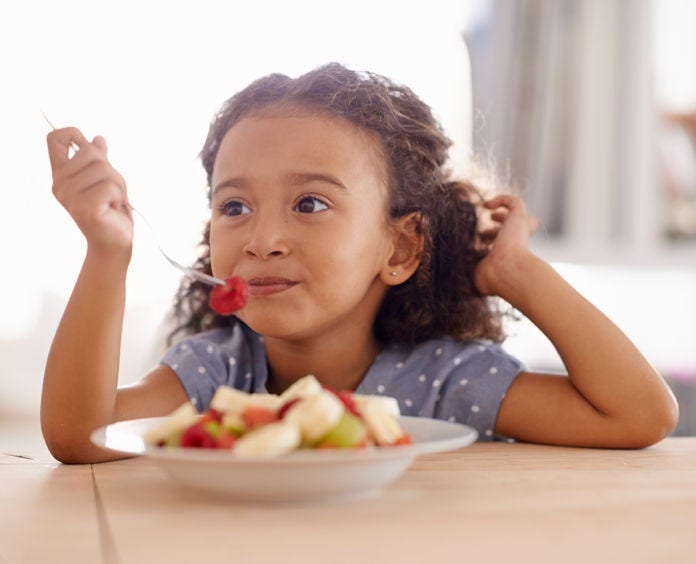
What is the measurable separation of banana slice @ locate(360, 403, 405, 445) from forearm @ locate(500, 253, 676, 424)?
51 centimetres

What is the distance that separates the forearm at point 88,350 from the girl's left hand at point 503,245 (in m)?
0.54

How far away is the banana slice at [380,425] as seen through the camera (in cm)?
68

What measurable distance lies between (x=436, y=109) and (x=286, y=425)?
1.79 m

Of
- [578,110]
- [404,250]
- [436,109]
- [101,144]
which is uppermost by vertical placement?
[578,110]

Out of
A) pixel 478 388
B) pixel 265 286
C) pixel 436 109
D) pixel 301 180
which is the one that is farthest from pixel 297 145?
pixel 436 109

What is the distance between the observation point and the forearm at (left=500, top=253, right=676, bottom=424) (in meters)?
1.12

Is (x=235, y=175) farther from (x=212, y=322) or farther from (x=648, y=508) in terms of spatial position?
(x=648, y=508)

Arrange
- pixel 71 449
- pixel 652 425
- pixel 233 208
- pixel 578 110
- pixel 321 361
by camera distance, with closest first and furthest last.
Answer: pixel 71 449 < pixel 652 425 < pixel 233 208 < pixel 321 361 < pixel 578 110

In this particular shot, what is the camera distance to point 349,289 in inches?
47.2

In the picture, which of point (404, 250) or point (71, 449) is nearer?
point (71, 449)

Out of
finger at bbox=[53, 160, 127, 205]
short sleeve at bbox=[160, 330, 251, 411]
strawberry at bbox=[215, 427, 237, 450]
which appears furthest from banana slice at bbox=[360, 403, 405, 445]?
short sleeve at bbox=[160, 330, 251, 411]

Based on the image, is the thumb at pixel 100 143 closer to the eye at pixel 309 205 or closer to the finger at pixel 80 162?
the finger at pixel 80 162

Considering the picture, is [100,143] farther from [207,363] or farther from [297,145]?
[207,363]

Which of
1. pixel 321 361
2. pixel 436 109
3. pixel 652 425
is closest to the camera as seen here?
pixel 652 425
